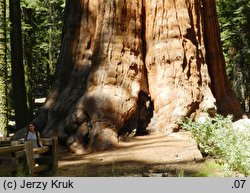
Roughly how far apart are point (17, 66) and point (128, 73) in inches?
331

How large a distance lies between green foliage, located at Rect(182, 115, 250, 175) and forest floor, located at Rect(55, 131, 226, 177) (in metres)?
0.27

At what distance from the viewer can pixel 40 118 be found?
13.0m

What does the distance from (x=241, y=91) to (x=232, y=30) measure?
4116mm

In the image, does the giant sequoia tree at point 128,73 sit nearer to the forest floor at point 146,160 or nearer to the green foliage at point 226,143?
the forest floor at point 146,160

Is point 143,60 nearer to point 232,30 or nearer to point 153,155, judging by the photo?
point 153,155

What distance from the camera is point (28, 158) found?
822 cm

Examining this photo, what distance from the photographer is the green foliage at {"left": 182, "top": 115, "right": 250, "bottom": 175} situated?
752cm

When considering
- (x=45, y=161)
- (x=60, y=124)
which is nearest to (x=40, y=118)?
(x=60, y=124)

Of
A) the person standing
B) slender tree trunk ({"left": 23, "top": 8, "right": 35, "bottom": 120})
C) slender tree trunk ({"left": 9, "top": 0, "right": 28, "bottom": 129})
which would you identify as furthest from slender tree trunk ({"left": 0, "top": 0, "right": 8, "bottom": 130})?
slender tree trunk ({"left": 23, "top": 8, "right": 35, "bottom": 120})

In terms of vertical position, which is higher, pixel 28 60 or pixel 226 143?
pixel 28 60

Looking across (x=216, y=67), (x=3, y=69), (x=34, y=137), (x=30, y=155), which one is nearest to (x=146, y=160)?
(x=34, y=137)

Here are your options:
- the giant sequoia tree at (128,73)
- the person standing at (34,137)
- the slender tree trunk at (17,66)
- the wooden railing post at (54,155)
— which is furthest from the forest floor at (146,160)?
the slender tree trunk at (17,66)

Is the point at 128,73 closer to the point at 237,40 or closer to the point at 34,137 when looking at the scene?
the point at 34,137

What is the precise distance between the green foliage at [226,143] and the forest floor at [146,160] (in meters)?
0.27
